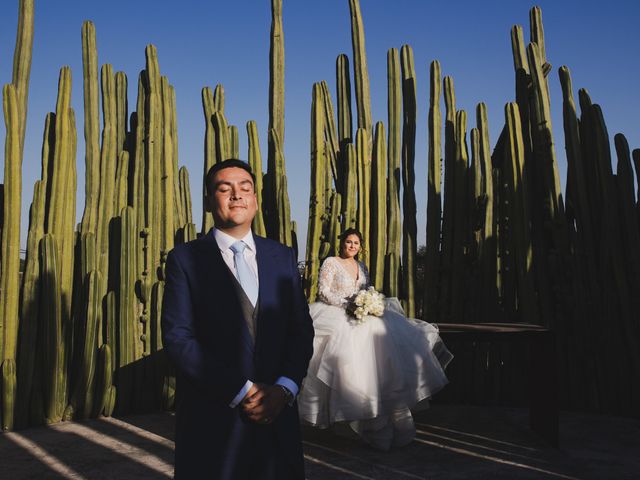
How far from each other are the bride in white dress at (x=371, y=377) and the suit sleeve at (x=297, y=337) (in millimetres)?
2393

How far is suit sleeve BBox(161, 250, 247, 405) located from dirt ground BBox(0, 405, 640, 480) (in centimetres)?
229

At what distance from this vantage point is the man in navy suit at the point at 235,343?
5.62 ft

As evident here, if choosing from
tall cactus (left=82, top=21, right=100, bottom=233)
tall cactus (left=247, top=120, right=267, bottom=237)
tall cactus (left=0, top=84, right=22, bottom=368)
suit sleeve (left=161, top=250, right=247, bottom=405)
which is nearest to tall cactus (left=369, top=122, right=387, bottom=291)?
tall cactus (left=247, top=120, right=267, bottom=237)

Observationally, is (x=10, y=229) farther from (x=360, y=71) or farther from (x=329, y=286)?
(x=360, y=71)

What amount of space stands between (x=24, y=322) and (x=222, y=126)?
7.64 ft

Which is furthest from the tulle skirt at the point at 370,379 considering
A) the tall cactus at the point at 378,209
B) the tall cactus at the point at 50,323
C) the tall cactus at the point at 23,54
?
the tall cactus at the point at 23,54

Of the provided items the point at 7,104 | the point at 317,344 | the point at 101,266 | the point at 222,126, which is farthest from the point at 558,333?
the point at 7,104

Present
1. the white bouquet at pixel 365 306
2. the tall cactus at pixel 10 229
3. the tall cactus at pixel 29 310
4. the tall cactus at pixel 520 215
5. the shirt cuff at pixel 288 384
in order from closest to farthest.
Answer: the shirt cuff at pixel 288 384 < the white bouquet at pixel 365 306 < the tall cactus at pixel 10 229 < the tall cactus at pixel 29 310 < the tall cactus at pixel 520 215

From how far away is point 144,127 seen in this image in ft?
19.0

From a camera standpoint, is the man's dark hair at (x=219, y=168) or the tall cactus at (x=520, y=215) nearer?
the man's dark hair at (x=219, y=168)

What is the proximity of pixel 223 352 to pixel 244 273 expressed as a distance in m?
0.23

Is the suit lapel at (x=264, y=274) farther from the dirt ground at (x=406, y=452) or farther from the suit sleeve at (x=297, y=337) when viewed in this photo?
the dirt ground at (x=406, y=452)

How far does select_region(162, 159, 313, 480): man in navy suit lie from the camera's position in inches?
67.4

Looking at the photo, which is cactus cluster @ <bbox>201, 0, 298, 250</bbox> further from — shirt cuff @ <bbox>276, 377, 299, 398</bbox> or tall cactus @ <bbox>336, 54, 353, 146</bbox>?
shirt cuff @ <bbox>276, 377, 299, 398</bbox>
